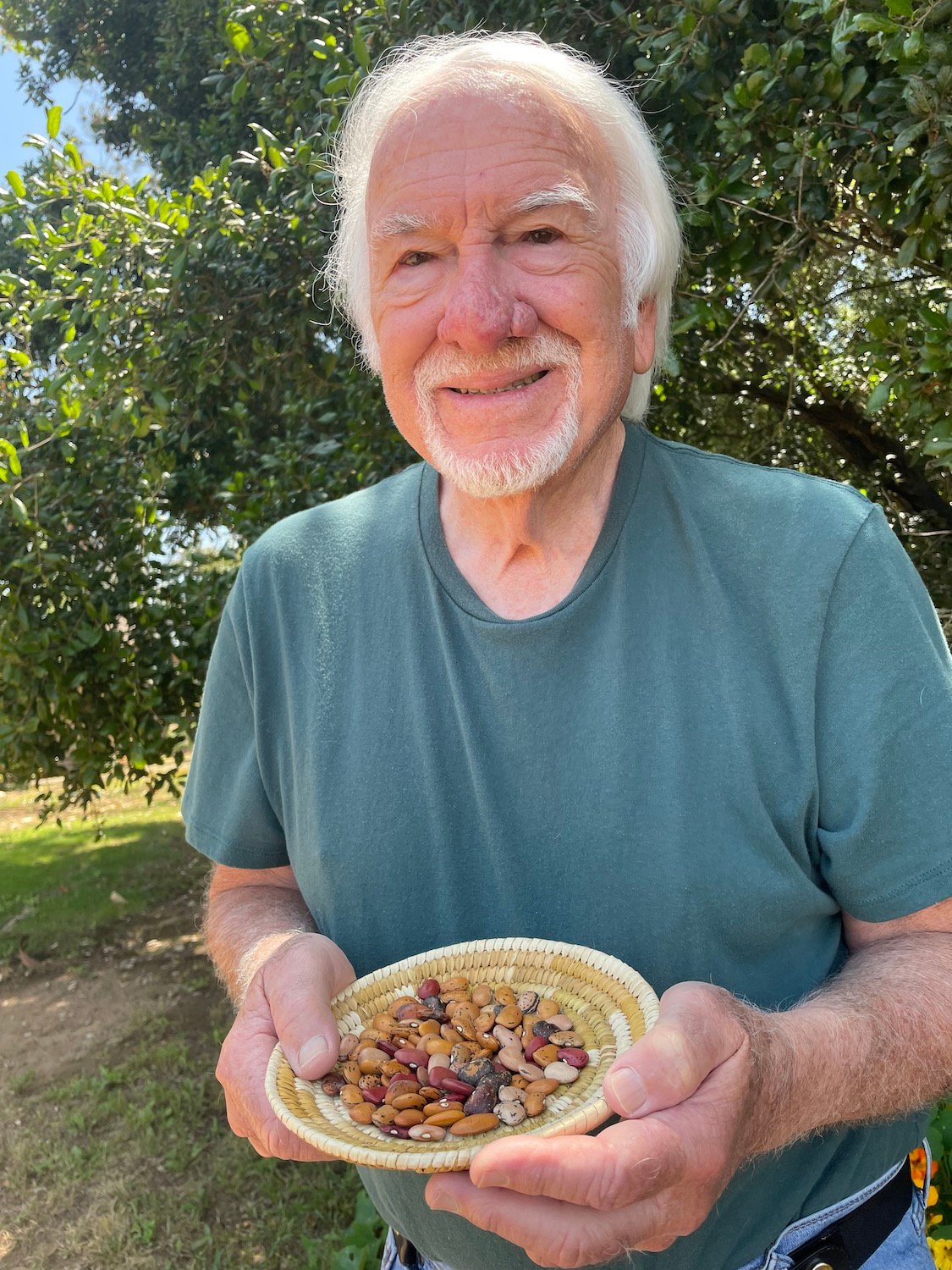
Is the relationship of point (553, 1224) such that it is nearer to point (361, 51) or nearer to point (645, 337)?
point (645, 337)

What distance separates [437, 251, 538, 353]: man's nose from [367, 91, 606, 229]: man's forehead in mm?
97

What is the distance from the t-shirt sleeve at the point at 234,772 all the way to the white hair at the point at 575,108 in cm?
61

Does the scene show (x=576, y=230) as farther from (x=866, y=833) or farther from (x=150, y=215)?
(x=150, y=215)

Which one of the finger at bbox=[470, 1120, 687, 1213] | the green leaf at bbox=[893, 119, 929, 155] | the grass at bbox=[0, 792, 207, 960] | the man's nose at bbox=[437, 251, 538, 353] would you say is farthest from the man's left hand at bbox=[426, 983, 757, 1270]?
the grass at bbox=[0, 792, 207, 960]

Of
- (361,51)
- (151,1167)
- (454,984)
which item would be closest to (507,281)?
(454,984)

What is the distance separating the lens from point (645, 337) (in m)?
1.80

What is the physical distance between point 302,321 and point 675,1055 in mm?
3197

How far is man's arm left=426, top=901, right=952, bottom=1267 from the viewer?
1082 millimetres

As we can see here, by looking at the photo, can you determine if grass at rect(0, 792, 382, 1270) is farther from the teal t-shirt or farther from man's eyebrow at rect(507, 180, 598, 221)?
man's eyebrow at rect(507, 180, 598, 221)

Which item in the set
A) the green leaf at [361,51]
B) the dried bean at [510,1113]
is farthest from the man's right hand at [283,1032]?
the green leaf at [361,51]

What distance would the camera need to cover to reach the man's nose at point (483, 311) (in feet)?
5.16

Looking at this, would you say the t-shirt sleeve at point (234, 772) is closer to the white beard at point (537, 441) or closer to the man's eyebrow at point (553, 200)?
the white beard at point (537, 441)

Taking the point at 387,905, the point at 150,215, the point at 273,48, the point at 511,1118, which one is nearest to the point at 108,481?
the point at 150,215

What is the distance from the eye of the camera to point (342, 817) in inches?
65.0
